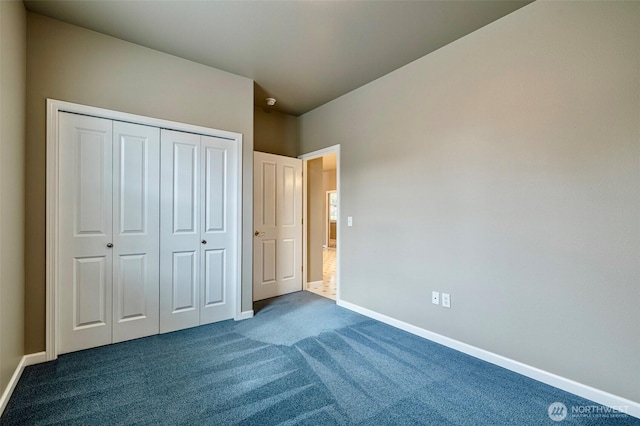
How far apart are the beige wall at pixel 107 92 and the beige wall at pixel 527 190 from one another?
1634 mm

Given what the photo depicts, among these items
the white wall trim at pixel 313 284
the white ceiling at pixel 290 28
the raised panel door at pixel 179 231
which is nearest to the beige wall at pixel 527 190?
the white ceiling at pixel 290 28

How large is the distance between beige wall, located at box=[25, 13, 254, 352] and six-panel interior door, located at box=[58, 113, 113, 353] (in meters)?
0.13

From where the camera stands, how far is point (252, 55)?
107 inches

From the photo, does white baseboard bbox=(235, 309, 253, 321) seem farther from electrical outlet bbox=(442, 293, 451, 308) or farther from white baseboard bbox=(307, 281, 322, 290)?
electrical outlet bbox=(442, 293, 451, 308)

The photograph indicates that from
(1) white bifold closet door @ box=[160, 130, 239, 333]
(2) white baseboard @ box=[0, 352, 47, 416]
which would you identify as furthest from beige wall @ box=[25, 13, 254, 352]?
(1) white bifold closet door @ box=[160, 130, 239, 333]

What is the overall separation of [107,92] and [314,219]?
9.68 ft

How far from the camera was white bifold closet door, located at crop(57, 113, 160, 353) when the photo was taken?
7.59ft

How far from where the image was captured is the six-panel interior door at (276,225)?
12.7 feet

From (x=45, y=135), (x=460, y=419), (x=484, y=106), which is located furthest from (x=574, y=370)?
(x=45, y=135)

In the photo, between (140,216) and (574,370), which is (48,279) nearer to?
(140,216)

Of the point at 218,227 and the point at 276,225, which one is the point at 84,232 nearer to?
the point at 218,227

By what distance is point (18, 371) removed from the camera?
1973mm

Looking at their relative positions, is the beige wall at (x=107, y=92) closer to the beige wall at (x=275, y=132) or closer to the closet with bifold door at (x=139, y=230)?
the closet with bifold door at (x=139, y=230)

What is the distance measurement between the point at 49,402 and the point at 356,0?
3.27 metres
